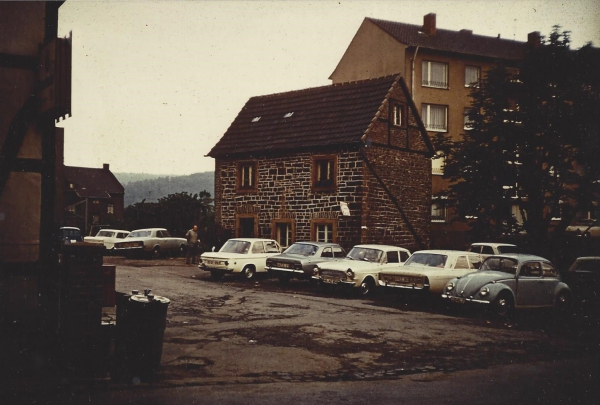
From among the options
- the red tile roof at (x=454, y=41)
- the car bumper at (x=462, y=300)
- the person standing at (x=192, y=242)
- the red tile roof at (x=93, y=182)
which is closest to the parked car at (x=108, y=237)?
the person standing at (x=192, y=242)

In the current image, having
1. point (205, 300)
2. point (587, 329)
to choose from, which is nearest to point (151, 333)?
point (205, 300)

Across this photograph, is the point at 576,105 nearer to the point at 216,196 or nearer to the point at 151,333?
the point at 216,196

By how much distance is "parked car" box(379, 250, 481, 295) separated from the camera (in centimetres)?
1741

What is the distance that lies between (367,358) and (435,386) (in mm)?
1920

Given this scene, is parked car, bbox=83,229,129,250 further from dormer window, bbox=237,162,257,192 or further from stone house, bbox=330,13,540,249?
stone house, bbox=330,13,540,249

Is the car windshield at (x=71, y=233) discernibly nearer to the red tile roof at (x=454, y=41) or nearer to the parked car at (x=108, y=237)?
the parked car at (x=108, y=237)

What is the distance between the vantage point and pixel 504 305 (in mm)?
15688

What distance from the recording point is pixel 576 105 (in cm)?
2681

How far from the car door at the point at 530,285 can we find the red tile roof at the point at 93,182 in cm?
7715

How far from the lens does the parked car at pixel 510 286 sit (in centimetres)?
1559

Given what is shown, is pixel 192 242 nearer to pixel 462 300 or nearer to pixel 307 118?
pixel 307 118

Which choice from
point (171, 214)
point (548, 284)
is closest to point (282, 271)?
point (548, 284)

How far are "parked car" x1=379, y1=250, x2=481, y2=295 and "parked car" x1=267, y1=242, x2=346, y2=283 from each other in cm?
344

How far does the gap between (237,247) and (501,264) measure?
9975mm
